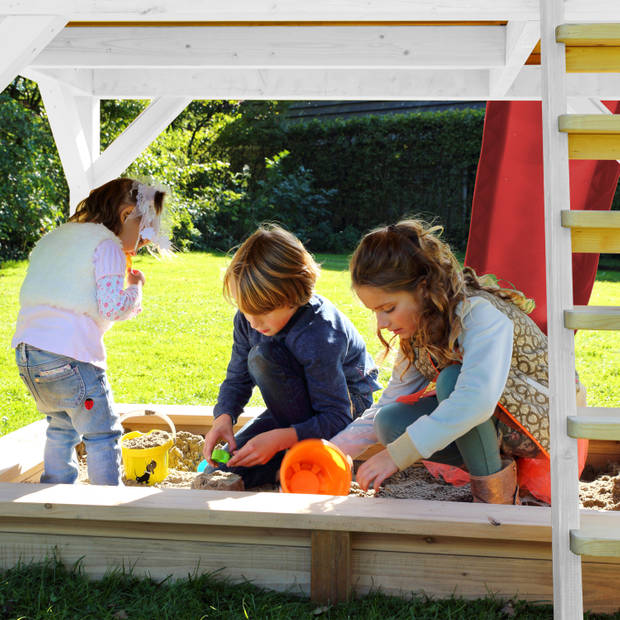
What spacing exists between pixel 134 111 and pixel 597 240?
9.72 metres

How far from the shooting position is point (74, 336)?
2.53 meters

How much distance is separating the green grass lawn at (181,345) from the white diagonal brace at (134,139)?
1.32 m

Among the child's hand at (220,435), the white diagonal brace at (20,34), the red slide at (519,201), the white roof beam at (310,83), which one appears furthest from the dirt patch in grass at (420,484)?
the red slide at (519,201)

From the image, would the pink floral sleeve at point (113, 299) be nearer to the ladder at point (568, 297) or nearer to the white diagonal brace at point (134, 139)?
the white diagonal brace at point (134, 139)

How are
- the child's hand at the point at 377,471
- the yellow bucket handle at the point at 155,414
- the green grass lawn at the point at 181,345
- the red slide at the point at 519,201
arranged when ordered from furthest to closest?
the green grass lawn at the point at 181,345, the red slide at the point at 519,201, the yellow bucket handle at the point at 155,414, the child's hand at the point at 377,471

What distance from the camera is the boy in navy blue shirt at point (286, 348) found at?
2.48 m

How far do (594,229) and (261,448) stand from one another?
130cm

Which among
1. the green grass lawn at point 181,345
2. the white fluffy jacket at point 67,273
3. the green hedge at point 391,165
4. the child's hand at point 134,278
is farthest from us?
the green hedge at point 391,165

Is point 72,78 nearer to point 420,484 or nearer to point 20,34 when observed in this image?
point 20,34

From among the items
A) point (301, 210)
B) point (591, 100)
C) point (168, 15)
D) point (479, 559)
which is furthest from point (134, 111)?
point (479, 559)

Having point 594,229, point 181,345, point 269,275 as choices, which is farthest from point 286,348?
point 181,345

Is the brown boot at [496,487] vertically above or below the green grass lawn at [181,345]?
below

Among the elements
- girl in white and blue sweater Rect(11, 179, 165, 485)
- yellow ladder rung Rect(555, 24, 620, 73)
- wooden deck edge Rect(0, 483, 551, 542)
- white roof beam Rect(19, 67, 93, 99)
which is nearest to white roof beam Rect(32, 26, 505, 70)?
white roof beam Rect(19, 67, 93, 99)

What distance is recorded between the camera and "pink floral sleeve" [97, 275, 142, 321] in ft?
8.37
